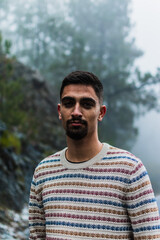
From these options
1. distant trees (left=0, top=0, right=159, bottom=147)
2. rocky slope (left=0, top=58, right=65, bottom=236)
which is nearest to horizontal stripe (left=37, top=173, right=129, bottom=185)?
rocky slope (left=0, top=58, right=65, bottom=236)

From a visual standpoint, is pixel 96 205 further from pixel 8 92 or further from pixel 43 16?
pixel 43 16

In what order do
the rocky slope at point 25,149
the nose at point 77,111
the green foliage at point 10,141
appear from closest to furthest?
the nose at point 77,111 → the rocky slope at point 25,149 → the green foliage at point 10,141

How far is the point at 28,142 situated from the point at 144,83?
5.18 m

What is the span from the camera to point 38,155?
27.6 feet

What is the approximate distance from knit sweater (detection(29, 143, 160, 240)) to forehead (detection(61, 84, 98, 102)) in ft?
0.81

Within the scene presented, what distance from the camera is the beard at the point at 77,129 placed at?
129 cm

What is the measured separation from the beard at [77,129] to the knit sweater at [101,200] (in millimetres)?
118

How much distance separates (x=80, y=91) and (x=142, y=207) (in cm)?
53

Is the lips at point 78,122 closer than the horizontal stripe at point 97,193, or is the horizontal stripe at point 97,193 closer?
the horizontal stripe at point 97,193

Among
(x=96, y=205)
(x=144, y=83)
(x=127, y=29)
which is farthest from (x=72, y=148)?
(x=127, y=29)

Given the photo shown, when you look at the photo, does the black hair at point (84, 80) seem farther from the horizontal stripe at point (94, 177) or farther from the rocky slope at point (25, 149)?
the rocky slope at point (25, 149)

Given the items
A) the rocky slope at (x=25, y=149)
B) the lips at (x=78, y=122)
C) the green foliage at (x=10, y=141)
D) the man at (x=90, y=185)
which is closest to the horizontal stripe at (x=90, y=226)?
the man at (x=90, y=185)

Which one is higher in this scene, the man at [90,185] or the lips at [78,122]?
the lips at [78,122]

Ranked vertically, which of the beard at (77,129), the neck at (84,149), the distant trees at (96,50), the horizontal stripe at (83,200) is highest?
the distant trees at (96,50)
